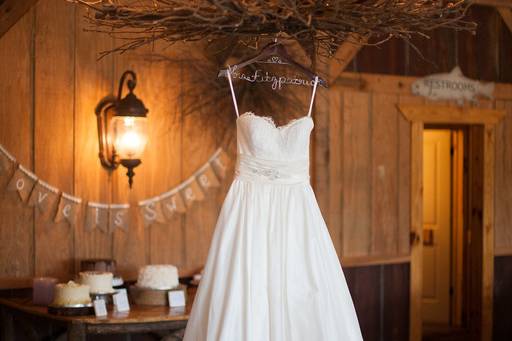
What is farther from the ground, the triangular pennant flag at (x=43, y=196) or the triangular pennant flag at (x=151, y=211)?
the triangular pennant flag at (x=43, y=196)

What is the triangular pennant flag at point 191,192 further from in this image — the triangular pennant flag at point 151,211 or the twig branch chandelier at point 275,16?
the twig branch chandelier at point 275,16

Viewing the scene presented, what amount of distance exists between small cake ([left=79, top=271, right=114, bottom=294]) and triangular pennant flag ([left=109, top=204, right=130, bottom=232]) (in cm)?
55

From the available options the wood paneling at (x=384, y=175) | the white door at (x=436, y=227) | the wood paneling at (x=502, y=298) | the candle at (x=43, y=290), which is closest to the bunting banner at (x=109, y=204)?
the candle at (x=43, y=290)

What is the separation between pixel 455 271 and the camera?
6480 mm

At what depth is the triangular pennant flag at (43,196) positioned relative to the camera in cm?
420

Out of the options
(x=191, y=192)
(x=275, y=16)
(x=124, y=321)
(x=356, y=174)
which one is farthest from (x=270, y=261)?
(x=356, y=174)

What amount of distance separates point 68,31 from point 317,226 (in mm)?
2098

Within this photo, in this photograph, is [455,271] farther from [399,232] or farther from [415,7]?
[415,7]

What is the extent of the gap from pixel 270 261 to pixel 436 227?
4.34 m

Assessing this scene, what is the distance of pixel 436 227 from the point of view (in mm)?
6824

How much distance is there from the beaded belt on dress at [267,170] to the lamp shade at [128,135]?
148 centimetres

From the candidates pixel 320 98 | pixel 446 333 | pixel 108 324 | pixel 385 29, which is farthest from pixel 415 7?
pixel 446 333

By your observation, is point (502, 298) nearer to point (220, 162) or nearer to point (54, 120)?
point (220, 162)

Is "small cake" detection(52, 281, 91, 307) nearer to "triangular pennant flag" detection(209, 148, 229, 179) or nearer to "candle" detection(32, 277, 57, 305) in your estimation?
"candle" detection(32, 277, 57, 305)
